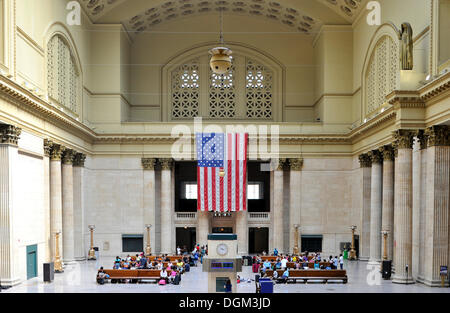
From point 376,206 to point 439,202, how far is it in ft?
27.8

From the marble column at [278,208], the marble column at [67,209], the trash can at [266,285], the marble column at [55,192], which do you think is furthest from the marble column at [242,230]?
the trash can at [266,285]

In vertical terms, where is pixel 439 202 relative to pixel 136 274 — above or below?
above

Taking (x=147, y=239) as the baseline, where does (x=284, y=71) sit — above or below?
above

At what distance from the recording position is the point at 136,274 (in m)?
21.8

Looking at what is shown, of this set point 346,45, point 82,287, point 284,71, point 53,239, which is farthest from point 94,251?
point 346,45

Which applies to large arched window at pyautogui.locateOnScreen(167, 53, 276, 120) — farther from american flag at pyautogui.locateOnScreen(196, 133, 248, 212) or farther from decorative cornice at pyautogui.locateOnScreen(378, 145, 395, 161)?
decorative cornice at pyautogui.locateOnScreen(378, 145, 395, 161)

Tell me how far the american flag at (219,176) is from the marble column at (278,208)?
9.39 ft

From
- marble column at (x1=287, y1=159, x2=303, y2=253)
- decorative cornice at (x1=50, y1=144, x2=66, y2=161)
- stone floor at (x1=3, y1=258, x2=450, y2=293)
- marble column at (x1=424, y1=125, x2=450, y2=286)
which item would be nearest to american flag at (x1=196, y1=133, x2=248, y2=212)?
marble column at (x1=287, y1=159, x2=303, y2=253)

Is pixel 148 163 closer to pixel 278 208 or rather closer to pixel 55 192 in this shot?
pixel 55 192

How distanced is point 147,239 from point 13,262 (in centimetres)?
1392

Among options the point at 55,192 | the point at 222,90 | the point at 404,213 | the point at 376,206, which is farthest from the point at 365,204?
the point at 55,192

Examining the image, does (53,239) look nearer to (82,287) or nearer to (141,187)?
(82,287)

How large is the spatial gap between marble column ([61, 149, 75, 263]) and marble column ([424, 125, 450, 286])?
18242 millimetres

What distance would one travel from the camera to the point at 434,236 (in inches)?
749
